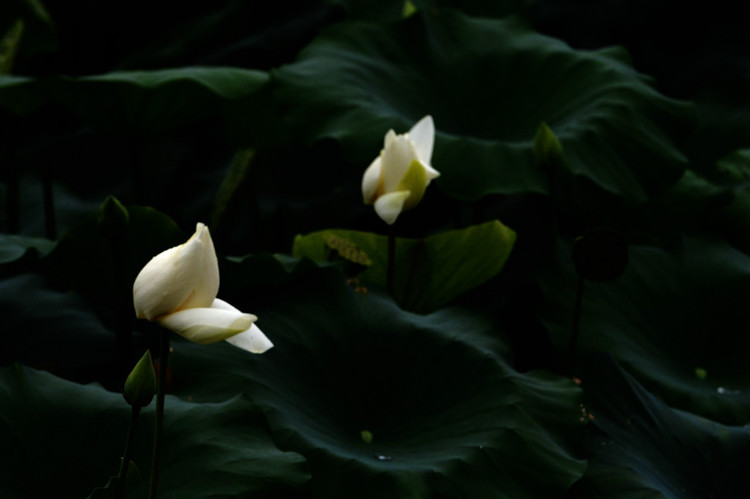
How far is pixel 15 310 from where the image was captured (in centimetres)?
98

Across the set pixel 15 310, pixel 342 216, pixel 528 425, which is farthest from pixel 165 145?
pixel 528 425

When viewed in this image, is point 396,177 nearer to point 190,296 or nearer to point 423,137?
point 423,137

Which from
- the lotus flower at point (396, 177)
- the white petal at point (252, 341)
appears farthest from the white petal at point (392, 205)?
the white petal at point (252, 341)

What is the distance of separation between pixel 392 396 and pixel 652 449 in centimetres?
25

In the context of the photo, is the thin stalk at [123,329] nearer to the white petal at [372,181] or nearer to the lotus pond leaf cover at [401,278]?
the lotus pond leaf cover at [401,278]

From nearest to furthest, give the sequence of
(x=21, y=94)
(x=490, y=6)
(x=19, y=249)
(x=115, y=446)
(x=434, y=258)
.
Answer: (x=115, y=446) → (x=19, y=249) → (x=434, y=258) → (x=21, y=94) → (x=490, y=6)

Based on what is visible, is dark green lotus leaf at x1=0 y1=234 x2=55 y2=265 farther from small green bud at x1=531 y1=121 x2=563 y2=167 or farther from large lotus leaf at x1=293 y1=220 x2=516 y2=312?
small green bud at x1=531 y1=121 x2=563 y2=167

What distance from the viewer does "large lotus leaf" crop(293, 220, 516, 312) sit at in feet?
3.16

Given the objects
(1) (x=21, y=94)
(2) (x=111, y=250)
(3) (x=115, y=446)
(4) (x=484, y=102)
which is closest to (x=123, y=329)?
(2) (x=111, y=250)

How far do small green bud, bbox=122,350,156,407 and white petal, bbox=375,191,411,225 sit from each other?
0.37 metres

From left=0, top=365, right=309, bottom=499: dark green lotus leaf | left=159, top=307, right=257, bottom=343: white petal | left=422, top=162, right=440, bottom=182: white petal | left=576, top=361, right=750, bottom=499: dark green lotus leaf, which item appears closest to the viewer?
left=159, top=307, right=257, bottom=343: white petal

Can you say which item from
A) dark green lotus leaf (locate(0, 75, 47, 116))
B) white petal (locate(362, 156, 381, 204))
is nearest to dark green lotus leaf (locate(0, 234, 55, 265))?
dark green lotus leaf (locate(0, 75, 47, 116))

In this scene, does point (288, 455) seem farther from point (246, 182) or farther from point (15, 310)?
point (246, 182)

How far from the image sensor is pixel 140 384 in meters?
0.51
